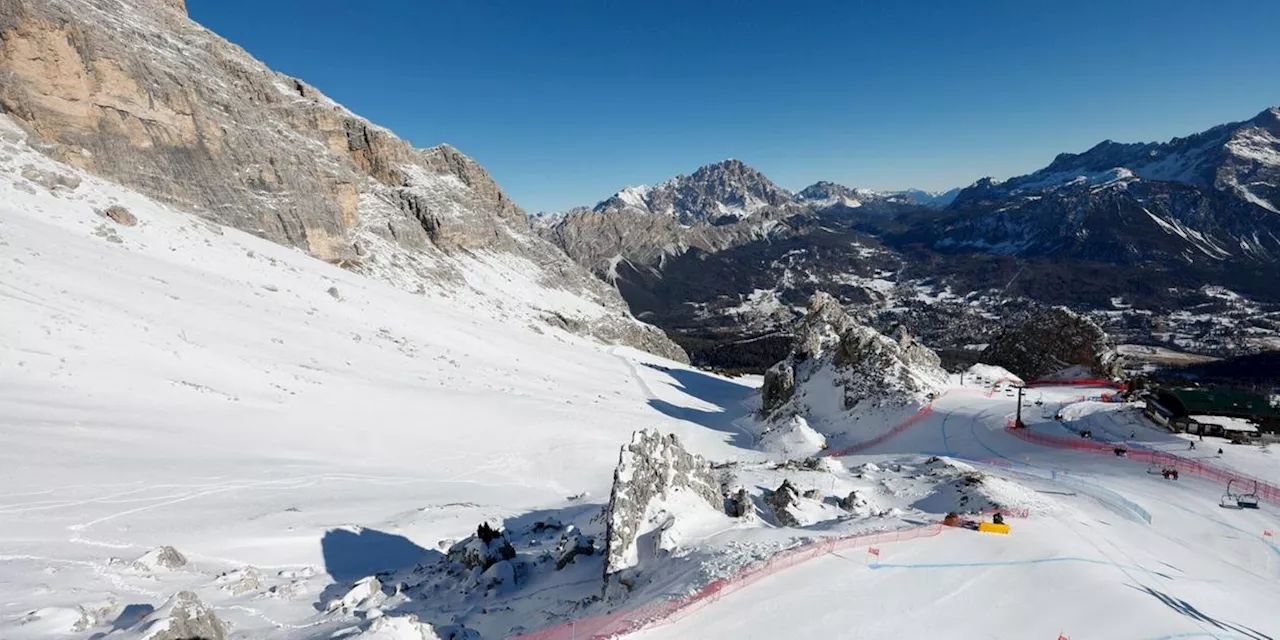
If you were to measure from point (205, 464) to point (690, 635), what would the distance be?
20766mm

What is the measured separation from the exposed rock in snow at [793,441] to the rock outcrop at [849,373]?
568 cm

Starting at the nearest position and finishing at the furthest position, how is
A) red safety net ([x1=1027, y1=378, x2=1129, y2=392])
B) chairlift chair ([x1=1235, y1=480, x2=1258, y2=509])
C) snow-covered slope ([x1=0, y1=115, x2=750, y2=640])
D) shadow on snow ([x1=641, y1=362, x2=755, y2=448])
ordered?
snow-covered slope ([x1=0, y1=115, x2=750, y2=640]) < chairlift chair ([x1=1235, y1=480, x2=1258, y2=509]) < red safety net ([x1=1027, y1=378, x2=1129, y2=392]) < shadow on snow ([x1=641, y1=362, x2=755, y2=448])

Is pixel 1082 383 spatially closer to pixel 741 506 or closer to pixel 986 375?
pixel 986 375

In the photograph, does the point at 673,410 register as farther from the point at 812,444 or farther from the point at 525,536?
the point at 525,536

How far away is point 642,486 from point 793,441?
98.7 ft

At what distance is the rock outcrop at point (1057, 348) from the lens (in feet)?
Result: 175

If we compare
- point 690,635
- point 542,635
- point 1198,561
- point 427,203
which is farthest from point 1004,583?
point 427,203

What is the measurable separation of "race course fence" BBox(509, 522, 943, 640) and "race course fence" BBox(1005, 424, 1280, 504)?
21897 millimetres

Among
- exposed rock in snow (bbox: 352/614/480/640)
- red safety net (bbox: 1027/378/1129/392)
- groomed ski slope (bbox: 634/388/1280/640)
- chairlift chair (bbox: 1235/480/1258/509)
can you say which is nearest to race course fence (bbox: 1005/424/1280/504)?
chairlift chair (bbox: 1235/480/1258/509)

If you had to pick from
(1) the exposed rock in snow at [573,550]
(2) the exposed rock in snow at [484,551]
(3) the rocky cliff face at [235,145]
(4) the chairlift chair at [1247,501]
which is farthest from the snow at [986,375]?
(3) the rocky cliff face at [235,145]

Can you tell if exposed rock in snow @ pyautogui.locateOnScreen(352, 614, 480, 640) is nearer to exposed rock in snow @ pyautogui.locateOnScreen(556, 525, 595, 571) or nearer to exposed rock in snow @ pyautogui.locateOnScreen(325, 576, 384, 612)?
exposed rock in snow @ pyautogui.locateOnScreen(325, 576, 384, 612)

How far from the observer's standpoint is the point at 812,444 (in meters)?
43.2

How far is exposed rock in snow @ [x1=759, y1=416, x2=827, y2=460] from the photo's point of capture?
41938 mm

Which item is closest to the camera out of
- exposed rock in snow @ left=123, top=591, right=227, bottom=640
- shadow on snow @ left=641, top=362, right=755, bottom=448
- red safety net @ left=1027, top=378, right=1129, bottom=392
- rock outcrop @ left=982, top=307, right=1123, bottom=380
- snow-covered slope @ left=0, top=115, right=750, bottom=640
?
exposed rock in snow @ left=123, top=591, right=227, bottom=640
